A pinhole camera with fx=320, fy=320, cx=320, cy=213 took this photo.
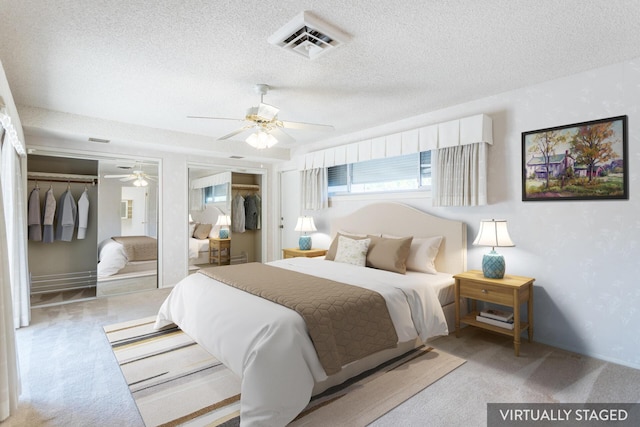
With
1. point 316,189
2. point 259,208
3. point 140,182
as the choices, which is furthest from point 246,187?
point 140,182

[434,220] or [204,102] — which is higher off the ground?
[204,102]

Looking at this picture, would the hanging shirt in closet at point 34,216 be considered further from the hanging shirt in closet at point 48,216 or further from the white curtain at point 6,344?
the white curtain at point 6,344

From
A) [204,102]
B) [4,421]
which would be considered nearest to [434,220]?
[204,102]

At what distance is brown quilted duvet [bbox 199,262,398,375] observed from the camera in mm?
2002

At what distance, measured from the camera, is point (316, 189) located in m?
5.18

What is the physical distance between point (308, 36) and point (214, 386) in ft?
8.27

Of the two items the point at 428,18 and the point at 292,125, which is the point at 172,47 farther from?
the point at 428,18

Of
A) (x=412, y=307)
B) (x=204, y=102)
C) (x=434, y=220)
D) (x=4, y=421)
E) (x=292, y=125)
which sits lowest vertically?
(x=4, y=421)

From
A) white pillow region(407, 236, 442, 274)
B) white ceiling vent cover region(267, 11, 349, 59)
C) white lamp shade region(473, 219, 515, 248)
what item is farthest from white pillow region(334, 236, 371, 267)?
white ceiling vent cover region(267, 11, 349, 59)

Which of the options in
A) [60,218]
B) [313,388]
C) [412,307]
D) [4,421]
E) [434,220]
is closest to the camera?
[4,421]

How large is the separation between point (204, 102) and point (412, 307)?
2.94 m

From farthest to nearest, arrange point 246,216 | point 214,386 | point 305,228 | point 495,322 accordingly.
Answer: point 246,216, point 305,228, point 495,322, point 214,386

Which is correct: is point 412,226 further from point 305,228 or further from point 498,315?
point 305,228

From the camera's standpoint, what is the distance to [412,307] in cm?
265
